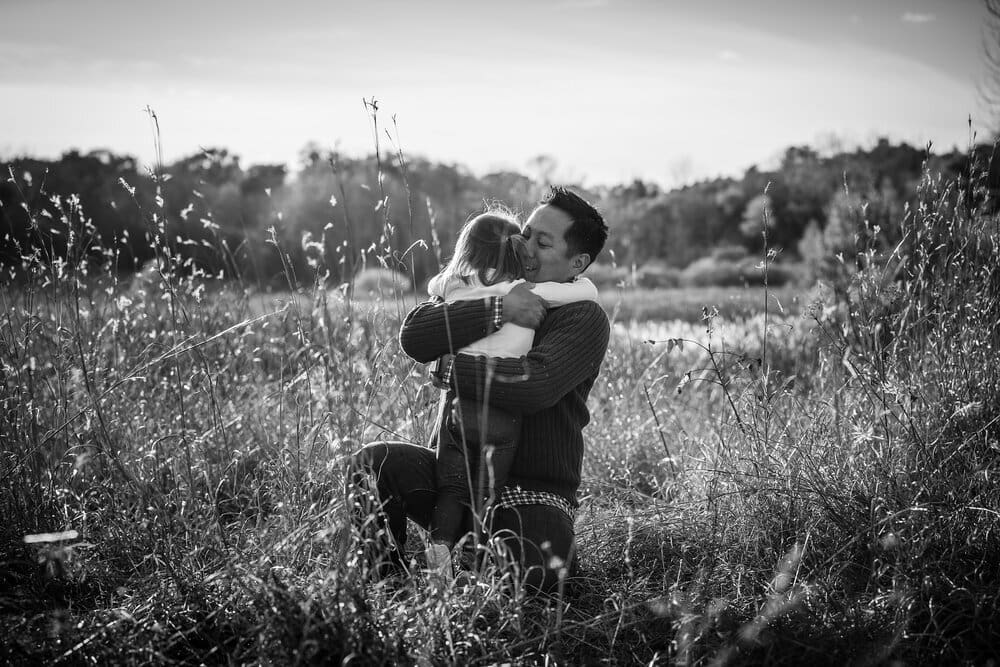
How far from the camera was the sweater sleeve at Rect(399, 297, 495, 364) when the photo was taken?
92.9 inches

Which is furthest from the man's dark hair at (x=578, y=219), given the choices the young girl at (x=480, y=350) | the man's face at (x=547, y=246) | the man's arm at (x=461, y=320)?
the man's arm at (x=461, y=320)

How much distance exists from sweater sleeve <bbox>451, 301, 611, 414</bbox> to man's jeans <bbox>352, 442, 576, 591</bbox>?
0.31 m

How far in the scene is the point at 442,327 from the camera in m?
2.39

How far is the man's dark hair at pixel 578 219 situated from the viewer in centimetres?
266

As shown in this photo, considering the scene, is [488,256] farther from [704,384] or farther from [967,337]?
[704,384]

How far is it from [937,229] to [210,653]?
136 inches

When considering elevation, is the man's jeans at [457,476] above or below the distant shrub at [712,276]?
above

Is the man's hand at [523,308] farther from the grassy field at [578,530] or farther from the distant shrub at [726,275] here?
the distant shrub at [726,275]

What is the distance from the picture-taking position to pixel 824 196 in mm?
38281

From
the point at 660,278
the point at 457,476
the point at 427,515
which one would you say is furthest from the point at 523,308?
the point at 660,278

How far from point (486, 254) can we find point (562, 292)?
31cm

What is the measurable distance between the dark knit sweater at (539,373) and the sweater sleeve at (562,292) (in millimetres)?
27

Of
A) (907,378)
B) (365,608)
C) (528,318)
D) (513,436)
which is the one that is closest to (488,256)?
(528,318)

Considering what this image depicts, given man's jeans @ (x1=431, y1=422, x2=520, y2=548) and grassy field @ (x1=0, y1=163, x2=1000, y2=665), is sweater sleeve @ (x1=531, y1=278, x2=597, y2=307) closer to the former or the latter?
grassy field @ (x1=0, y1=163, x2=1000, y2=665)
